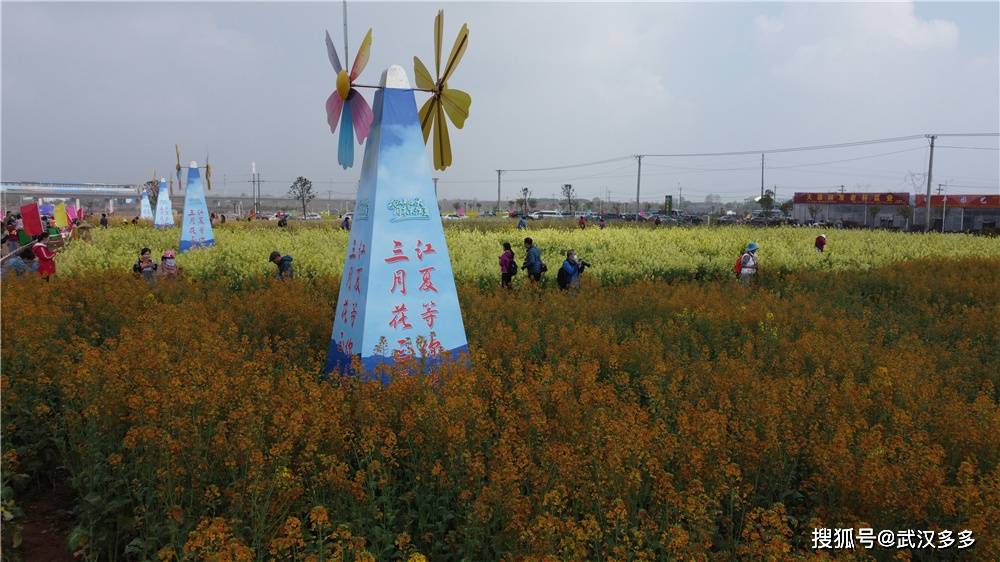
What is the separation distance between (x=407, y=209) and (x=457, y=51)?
5.55ft

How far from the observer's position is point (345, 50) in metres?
6.67

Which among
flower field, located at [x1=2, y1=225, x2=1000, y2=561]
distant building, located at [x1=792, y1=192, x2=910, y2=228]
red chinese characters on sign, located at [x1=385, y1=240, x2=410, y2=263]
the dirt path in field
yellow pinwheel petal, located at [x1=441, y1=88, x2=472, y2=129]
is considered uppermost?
distant building, located at [x1=792, y1=192, x2=910, y2=228]

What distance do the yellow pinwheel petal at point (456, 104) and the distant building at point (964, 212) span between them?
56.9 metres

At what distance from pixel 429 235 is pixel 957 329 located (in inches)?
290

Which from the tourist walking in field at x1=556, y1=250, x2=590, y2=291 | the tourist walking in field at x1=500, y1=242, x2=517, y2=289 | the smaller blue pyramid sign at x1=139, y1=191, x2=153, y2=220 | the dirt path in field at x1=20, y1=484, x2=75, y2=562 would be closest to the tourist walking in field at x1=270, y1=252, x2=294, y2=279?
the tourist walking in field at x1=500, y1=242, x2=517, y2=289

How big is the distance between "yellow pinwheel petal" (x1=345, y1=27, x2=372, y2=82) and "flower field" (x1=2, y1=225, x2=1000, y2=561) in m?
2.88

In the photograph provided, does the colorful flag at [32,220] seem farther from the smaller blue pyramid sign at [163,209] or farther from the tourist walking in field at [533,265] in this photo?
the smaller blue pyramid sign at [163,209]

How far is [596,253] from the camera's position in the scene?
1673 centimetres

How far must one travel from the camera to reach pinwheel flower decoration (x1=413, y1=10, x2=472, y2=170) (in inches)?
258

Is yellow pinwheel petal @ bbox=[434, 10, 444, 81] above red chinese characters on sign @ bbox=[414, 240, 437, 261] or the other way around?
above

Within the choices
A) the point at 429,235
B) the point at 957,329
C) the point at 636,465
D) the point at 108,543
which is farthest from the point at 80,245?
the point at 957,329

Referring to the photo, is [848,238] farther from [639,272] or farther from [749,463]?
[749,463]

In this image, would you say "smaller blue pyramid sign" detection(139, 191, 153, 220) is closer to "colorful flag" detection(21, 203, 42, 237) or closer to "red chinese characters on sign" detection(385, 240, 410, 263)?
"colorful flag" detection(21, 203, 42, 237)

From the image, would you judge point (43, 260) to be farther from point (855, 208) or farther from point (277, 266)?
point (855, 208)
